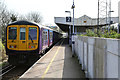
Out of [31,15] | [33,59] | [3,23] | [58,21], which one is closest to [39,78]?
[33,59]

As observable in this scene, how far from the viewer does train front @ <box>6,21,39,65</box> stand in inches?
447

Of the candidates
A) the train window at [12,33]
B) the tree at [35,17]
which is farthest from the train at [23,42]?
the tree at [35,17]

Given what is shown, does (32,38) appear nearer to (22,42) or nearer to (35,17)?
(22,42)

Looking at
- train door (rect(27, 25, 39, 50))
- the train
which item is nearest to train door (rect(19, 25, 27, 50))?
the train

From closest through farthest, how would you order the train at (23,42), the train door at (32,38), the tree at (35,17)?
the train at (23,42) → the train door at (32,38) → the tree at (35,17)

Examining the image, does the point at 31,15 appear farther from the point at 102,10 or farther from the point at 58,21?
the point at 102,10

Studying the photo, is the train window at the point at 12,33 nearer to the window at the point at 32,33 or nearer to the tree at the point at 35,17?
the window at the point at 32,33

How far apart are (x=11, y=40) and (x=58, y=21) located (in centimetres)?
2425

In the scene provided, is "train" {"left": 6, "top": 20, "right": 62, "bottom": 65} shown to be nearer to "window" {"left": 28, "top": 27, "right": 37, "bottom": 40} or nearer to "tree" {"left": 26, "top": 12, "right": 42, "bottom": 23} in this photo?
"window" {"left": 28, "top": 27, "right": 37, "bottom": 40}

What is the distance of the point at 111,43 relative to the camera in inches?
136

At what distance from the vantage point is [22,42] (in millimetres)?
11414

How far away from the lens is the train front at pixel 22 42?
11352mm

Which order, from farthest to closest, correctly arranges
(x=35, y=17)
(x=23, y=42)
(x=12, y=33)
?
(x=35, y=17) → (x=12, y=33) → (x=23, y=42)

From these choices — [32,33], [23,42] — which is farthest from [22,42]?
[32,33]
